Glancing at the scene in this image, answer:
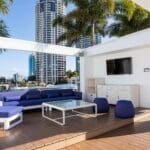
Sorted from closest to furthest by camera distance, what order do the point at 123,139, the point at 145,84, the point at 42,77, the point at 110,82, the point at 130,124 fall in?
1. the point at 123,139
2. the point at 130,124
3. the point at 145,84
4. the point at 110,82
5. the point at 42,77

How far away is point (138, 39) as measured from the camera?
22.4 ft

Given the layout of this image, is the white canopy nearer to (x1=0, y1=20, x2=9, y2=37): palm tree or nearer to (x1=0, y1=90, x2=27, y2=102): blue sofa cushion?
(x1=0, y1=90, x2=27, y2=102): blue sofa cushion

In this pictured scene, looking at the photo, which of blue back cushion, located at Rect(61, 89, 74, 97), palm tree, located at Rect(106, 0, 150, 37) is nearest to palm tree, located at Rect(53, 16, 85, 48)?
palm tree, located at Rect(106, 0, 150, 37)

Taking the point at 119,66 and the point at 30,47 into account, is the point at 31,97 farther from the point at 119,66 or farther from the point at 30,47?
the point at 119,66

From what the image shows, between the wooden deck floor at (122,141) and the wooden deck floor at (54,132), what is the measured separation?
6.6 inches

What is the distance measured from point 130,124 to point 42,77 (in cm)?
884

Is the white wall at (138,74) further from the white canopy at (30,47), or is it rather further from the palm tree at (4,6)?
the palm tree at (4,6)

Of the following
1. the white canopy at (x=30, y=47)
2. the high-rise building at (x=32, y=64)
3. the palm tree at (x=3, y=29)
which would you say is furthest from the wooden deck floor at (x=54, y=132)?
the high-rise building at (x=32, y=64)

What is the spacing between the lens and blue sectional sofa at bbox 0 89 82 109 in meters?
6.35

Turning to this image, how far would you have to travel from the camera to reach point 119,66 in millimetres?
8352

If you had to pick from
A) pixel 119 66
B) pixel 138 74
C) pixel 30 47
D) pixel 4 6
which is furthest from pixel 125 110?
pixel 4 6

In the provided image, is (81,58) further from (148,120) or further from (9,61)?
(9,61)

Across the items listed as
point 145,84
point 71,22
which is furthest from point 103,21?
point 145,84

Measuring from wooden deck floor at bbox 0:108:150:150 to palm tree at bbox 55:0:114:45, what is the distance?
21.8 ft
